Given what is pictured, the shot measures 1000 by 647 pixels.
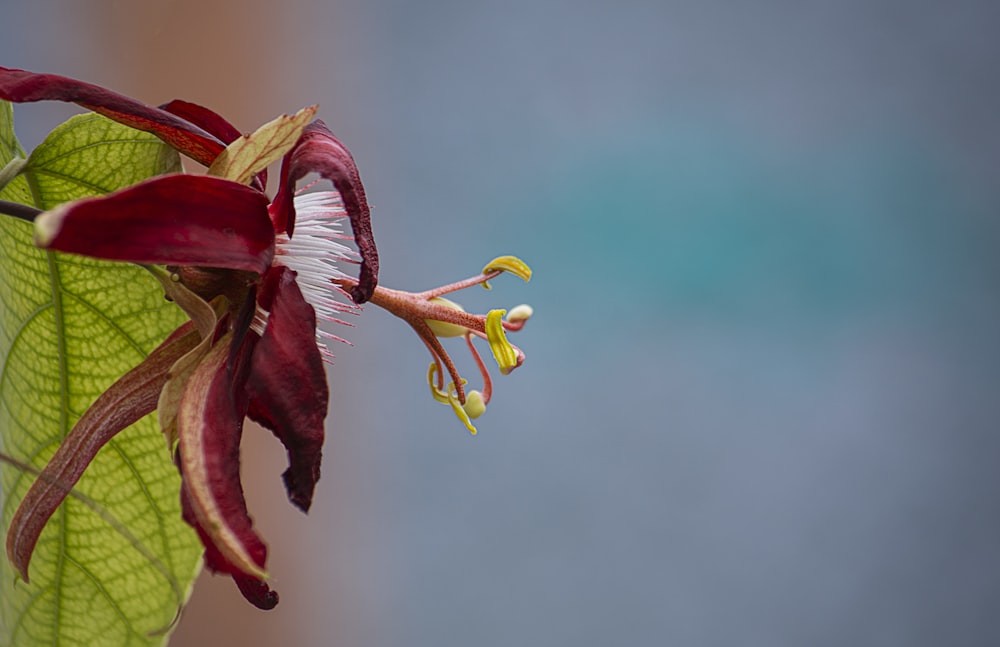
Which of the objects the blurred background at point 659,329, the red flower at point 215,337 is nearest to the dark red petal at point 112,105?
the red flower at point 215,337

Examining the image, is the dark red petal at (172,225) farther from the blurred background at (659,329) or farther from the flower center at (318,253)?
the blurred background at (659,329)

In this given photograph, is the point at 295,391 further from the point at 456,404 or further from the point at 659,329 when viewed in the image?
the point at 659,329

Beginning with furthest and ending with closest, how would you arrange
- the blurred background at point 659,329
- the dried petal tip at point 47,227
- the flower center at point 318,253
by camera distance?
the blurred background at point 659,329
the flower center at point 318,253
the dried petal tip at point 47,227

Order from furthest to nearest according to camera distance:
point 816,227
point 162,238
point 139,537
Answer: point 816,227
point 139,537
point 162,238

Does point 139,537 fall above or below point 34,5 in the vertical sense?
below

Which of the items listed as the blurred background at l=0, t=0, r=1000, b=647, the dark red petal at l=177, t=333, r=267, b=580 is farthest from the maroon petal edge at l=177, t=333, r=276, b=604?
the blurred background at l=0, t=0, r=1000, b=647

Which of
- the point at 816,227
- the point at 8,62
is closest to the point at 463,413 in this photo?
the point at 8,62

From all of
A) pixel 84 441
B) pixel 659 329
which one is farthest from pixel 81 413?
pixel 659 329

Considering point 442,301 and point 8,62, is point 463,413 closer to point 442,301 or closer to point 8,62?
point 442,301
